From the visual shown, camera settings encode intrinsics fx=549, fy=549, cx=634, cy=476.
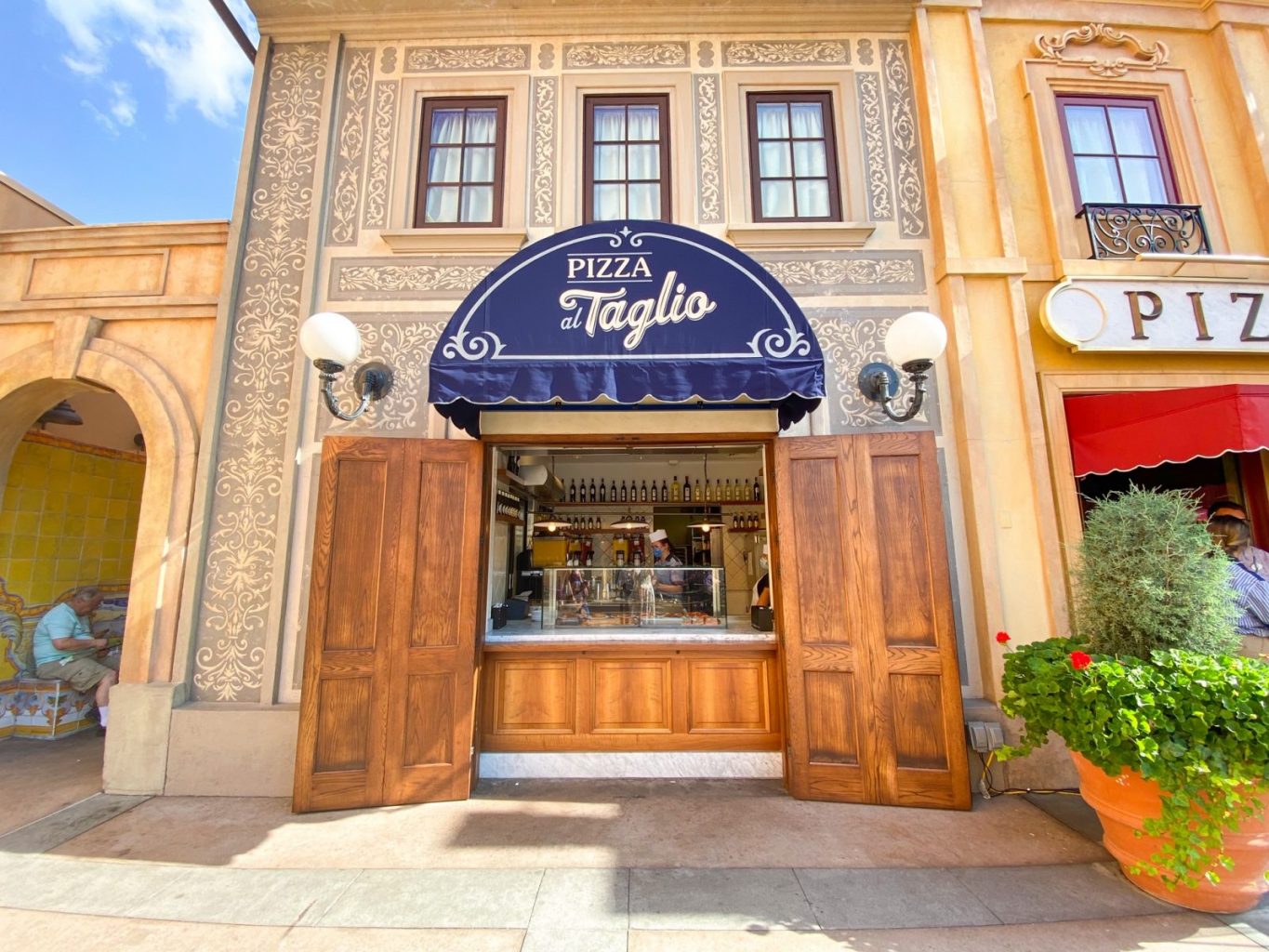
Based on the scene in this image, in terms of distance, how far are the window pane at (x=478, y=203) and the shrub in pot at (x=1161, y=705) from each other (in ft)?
16.8

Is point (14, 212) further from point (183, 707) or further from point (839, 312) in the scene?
point (839, 312)

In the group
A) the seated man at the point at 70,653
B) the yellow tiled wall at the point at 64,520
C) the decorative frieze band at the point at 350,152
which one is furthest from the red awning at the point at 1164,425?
the yellow tiled wall at the point at 64,520

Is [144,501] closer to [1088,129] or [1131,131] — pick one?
[1088,129]

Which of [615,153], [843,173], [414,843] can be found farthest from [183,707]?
[843,173]

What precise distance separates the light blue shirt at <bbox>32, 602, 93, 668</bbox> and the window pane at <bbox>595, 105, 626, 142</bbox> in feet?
22.5

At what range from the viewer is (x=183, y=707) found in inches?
160

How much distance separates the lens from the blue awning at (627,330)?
3.56 metres

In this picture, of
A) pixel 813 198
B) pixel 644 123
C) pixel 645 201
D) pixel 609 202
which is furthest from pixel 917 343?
pixel 644 123

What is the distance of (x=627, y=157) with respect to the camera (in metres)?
5.05

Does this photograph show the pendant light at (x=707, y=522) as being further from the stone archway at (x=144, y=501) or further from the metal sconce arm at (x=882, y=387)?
the stone archway at (x=144, y=501)

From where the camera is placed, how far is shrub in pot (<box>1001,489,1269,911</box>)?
96.8 inches

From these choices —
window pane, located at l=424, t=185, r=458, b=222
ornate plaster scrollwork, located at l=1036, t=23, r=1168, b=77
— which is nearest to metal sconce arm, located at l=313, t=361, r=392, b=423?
window pane, located at l=424, t=185, r=458, b=222

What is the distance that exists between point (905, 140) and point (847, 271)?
57.3 inches

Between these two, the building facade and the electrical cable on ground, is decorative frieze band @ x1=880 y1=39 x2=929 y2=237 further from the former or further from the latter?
the electrical cable on ground
